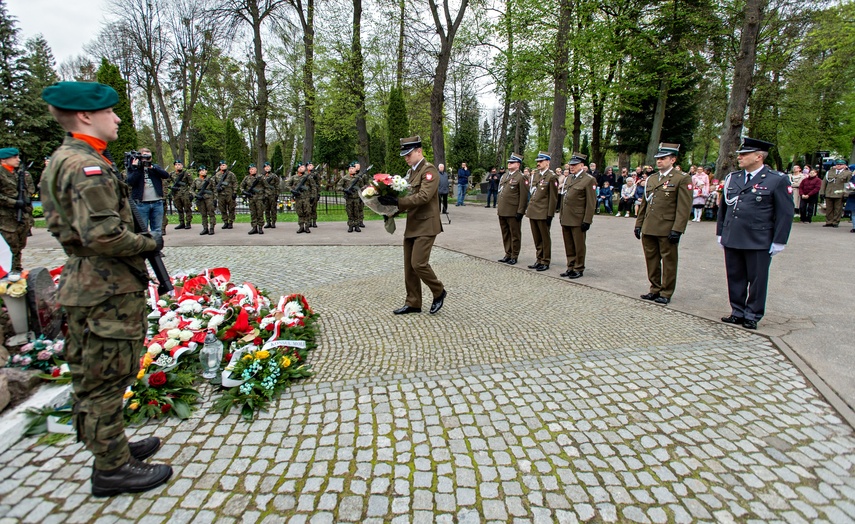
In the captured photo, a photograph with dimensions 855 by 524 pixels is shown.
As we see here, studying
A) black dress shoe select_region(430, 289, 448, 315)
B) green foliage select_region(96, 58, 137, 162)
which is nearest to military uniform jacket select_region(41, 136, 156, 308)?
black dress shoe select_region(430, 289, 448, 315)

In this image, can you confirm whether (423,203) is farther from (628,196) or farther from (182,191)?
(628,196)

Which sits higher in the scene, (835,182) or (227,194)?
(835,182)

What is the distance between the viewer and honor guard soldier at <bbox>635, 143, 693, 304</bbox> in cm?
603

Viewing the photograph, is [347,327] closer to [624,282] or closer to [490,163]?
[624,282]

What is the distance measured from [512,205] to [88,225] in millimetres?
7334

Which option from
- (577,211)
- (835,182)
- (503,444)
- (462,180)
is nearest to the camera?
(503,444)

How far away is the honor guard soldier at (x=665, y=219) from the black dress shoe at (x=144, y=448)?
5966mm

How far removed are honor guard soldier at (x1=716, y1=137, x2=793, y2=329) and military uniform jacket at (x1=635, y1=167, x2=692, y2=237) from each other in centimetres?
54

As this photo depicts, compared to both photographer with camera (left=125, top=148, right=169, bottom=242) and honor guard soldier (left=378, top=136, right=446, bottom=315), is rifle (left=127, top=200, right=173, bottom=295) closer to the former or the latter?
honor guard soldier (left=378, top=136, right=446, bottom=315)

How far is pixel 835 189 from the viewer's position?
13.9 metres

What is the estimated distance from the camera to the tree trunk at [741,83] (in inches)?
559

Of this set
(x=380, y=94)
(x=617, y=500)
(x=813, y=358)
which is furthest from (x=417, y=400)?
(x=380, y=94)

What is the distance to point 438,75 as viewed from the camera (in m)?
19.5

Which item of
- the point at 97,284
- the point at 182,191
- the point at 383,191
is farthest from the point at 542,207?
the point at 182,191
